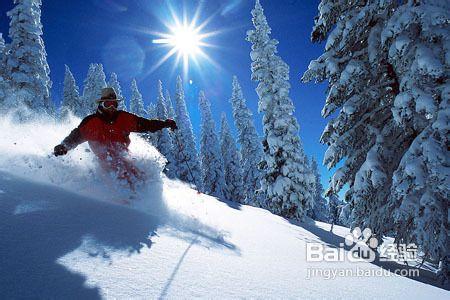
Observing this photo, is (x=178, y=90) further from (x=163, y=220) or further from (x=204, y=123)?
(x=163, y=220)

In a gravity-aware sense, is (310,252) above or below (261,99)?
below

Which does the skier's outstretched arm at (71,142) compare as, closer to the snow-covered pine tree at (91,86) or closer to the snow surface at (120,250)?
the snow surface at (120,250)

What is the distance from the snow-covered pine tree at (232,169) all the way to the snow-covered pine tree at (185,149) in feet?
15.8

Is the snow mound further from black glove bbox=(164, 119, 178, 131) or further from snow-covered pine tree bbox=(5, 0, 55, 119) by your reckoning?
snow-covered pine tree bbox=(5, 0, 55, 119)

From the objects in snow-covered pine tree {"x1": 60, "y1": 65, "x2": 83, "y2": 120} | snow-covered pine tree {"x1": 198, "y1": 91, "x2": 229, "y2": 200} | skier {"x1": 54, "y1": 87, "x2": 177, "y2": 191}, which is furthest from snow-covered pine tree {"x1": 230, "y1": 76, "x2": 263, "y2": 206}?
skier {"x1": 54, "y1": 87, "x2": 177, "y2": 191}

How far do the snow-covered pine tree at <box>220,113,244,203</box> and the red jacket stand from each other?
38.4m

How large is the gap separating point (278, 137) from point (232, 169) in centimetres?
2385

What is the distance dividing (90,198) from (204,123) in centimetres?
4359

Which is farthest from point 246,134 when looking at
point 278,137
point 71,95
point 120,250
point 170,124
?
point 120,250

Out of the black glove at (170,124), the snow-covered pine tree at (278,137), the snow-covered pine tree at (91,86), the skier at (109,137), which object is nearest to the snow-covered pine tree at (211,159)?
the snow-covered pine tree at (91,86)

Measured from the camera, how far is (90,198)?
4.14 metres

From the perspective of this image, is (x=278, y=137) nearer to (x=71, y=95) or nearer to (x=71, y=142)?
(x=71, y=142)

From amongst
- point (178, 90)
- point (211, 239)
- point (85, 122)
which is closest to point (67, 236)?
point (211, 239)

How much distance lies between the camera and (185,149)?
1687 inches
